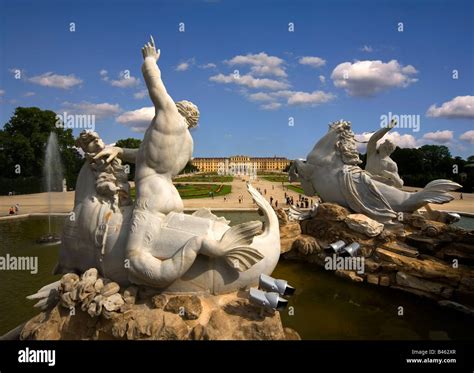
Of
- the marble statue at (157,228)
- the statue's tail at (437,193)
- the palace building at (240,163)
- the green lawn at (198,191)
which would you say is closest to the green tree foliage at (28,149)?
the green lawn at (198,191)

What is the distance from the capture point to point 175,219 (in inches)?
197

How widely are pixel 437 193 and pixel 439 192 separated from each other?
0.20 ft

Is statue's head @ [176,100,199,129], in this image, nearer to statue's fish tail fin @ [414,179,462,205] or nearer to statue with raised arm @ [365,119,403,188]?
statue's fish tail fin @ [414,179,462,205]

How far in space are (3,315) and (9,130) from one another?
39.3 m

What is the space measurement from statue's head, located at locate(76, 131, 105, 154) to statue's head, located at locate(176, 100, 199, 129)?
57.3 inches

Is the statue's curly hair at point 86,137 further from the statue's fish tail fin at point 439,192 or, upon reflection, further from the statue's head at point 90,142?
the statue's fish tail fin at point 439,192

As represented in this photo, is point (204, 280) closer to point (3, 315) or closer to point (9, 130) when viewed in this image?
point (3, 315)

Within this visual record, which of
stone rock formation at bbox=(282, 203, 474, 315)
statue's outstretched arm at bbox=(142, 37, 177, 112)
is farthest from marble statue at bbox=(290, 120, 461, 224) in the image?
statue's outstretched arm at bbox=(142, 37, 177, 112)

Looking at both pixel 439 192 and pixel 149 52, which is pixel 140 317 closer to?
pixel 149 52

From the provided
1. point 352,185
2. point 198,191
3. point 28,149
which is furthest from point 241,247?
point 28,149

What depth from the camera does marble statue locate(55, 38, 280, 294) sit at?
185 inches

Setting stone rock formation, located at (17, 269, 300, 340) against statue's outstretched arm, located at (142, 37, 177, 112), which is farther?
statue's outstretched arm, located at (142, 37, 177, 112)

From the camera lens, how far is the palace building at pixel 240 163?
147m

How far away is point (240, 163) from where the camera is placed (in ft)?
503
